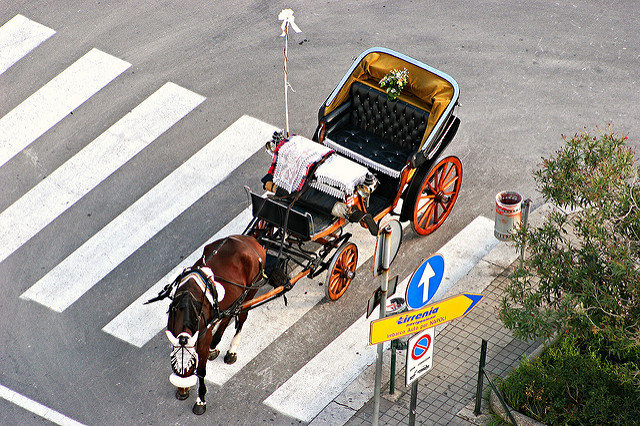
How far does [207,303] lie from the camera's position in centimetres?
1101

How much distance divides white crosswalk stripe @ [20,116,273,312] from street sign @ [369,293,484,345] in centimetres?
554

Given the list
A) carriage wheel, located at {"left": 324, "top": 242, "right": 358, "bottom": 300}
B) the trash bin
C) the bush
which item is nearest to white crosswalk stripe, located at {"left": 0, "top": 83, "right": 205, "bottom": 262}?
carriage wheel, located at {"left": 324, "top": 242, "right": 358, "bottom": 300}

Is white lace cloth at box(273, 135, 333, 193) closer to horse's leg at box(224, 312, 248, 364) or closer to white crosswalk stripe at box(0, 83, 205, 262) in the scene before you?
horse's leg at box(224, 312, 248, 364)

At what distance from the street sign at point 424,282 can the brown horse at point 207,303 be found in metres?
2.58

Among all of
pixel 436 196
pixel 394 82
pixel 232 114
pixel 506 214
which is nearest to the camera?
pixel 506 214

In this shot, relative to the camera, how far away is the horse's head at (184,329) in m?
10.7

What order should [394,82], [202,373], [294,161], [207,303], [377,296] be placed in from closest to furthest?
[377,296], [207,303], [202,373], [294,161], [394,82]

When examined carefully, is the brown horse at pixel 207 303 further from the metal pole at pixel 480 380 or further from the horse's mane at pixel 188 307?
the metal pole at pixel 480 380

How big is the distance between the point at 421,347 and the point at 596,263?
1.93 m

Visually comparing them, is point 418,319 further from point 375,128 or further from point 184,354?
point 375,128

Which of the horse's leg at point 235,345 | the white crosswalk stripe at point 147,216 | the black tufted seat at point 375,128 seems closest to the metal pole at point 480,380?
the horse's leg at point 235,345

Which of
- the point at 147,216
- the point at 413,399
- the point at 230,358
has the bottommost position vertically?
the point at 230,358

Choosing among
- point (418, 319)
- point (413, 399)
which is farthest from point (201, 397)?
point (418, 319)

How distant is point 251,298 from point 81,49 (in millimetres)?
7055
